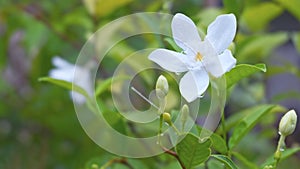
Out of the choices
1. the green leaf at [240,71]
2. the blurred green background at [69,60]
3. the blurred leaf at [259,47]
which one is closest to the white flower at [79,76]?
the blurred green background at [69,60]

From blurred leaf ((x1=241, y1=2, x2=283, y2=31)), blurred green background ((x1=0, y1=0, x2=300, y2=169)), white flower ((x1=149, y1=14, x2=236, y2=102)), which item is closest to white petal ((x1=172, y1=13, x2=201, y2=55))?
white flower ((x1=149, y1=14, x2=236, y2=102))

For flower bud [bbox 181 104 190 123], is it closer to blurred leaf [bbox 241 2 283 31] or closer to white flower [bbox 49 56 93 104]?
white flower [bbox 49 56 93 104]

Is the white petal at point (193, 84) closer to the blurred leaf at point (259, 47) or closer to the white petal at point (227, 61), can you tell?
the white petal at point (227, 61)

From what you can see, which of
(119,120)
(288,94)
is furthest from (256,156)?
(119,120)

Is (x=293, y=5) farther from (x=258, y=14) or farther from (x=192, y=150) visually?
(x=192, y=150)

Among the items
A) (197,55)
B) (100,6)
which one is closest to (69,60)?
(100,6)

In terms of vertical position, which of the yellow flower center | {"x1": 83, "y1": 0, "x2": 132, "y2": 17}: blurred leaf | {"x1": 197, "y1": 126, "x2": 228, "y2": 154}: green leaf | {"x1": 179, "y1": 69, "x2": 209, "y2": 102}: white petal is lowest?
{"x1": 197, "y1": 126, "x2": 228, "y2": 154}: green leaf
